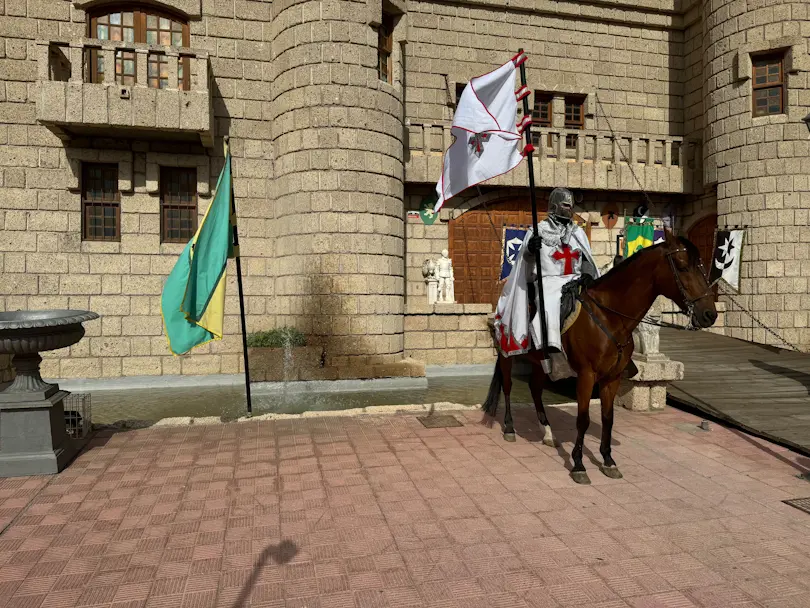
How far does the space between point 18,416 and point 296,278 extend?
621 centimetres

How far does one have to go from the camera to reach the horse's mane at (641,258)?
4504mm

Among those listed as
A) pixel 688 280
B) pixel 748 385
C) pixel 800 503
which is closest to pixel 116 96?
pixel 688 280

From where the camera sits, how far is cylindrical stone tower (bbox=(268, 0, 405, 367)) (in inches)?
404

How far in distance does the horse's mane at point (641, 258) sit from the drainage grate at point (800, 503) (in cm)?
226

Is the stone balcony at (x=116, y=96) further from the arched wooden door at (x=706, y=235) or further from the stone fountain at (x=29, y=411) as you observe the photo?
the arched wooden door at (x=706, y=235)

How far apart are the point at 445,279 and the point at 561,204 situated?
22.9 feet

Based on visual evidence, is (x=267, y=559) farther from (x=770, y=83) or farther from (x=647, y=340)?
(x=770, y=83)

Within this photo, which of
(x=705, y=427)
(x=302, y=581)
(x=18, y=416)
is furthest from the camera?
(x=705, y=427)

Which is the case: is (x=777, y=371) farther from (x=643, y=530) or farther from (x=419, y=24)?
(x=419, y=24)

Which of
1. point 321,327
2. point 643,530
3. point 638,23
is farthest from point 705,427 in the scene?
point 638,23

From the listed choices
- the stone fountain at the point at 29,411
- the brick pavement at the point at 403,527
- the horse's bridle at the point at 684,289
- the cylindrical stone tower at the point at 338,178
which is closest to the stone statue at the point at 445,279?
the cylindrical stone tower at the point at 338,178

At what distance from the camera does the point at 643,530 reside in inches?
144

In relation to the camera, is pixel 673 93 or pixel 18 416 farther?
pixel 673 93

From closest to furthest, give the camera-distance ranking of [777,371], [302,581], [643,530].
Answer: [302,581] → [643,530] → [777,371]
